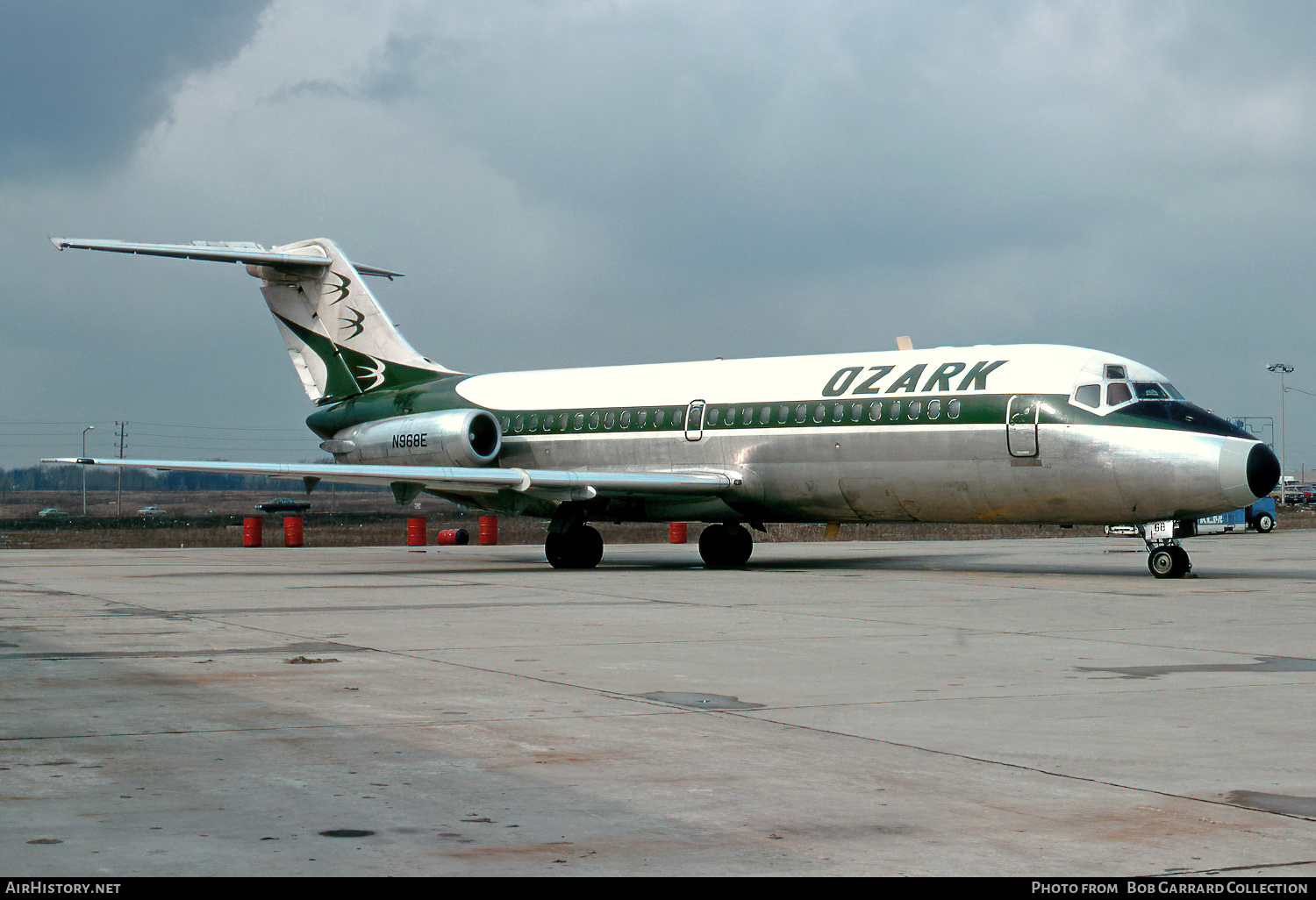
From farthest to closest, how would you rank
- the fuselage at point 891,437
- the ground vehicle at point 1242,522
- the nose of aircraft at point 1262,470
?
the ground vehicle at point 1242,522 → the fuselage at point 891,437 → the nose of aircraft at point 1262,470

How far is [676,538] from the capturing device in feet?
133

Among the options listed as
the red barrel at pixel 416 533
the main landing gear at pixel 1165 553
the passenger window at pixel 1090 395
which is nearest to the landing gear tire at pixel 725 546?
the passenger window at pixel 1090 395

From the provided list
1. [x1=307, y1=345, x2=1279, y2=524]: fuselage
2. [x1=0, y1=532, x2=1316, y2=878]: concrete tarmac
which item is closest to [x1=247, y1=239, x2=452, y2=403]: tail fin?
[x1=307, y1=345, x2=1279, y2=524]: fuselage

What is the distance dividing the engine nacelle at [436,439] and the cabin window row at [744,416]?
0.58m

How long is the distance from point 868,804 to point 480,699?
12.0 ft

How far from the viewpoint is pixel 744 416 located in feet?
78.9

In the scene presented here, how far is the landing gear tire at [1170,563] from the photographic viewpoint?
20.4 metres

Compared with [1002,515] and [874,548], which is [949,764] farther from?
[874,548]

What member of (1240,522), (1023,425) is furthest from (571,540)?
(1240,522)

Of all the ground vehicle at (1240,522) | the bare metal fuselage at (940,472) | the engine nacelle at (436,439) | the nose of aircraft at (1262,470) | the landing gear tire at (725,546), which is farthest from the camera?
the ground vehicle at (1240,522)

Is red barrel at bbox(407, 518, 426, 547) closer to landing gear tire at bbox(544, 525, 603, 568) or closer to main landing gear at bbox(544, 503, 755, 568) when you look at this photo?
main landing gear at bbox(544, 503, 755, 568)

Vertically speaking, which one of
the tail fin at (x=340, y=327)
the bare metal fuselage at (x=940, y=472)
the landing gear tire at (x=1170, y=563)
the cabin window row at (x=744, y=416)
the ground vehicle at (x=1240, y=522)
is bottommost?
the landing gear tire at (x=1170, y=563)

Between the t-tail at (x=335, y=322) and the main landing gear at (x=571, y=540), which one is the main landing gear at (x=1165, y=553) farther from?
the t-tail at (x=335, y=322)

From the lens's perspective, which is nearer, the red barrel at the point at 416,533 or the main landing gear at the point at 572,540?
the main landing gear at the point at 572,540
